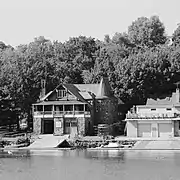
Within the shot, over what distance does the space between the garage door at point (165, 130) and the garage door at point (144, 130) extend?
133cm

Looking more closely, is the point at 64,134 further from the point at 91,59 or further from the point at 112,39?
the point at 112,39

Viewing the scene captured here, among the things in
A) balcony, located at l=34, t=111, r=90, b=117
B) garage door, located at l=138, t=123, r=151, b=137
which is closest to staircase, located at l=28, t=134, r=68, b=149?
balcony, located at l=34, t=111, r=90, b=117

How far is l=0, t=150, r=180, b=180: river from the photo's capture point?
4159 centimetres

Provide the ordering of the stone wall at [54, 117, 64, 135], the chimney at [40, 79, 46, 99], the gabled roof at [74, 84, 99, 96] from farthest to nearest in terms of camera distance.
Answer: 1. the gabled roof at [74, 84, 99, 96]
2. the chimney at [40, 79, 46, 99]
3. the stone wall at [54, 117, 64, 135]

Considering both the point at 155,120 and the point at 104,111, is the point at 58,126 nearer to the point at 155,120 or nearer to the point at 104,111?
the point at 104,111

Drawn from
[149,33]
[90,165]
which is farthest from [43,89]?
[149,33]

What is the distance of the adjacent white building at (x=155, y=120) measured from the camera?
211ft

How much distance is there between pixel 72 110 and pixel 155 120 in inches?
418

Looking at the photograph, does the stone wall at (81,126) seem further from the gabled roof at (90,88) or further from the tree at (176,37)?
the tree at (176,37)

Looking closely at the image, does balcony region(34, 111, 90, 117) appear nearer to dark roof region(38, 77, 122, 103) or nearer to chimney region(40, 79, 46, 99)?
dark roof region(38, 77, 122, 103)

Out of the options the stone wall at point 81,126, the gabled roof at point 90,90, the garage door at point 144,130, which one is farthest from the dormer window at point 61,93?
the garage door at point 144,130

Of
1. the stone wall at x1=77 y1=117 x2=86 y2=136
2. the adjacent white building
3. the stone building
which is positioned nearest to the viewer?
the adjacent white building

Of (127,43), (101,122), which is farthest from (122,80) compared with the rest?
(127,43)

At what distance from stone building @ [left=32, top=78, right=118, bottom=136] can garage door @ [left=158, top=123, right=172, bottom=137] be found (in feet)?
25.8
